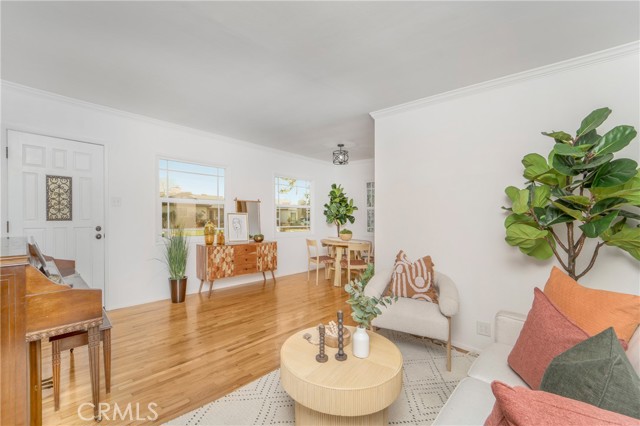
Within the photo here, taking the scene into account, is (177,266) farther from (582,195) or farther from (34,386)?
(582,195)


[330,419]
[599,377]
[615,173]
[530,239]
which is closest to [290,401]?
[330,419]

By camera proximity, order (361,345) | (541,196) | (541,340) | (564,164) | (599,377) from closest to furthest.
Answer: (599,377)
(541,340)
(361,345)
(564,164)
(541,196)

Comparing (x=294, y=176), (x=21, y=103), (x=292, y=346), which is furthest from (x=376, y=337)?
(x=294, y=176)

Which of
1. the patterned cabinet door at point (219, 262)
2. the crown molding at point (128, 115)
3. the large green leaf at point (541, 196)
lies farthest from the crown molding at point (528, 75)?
the patterned cabinet door at point (219, 262)

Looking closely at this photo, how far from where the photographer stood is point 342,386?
54.5 inches

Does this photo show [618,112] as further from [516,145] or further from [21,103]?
[21,103]

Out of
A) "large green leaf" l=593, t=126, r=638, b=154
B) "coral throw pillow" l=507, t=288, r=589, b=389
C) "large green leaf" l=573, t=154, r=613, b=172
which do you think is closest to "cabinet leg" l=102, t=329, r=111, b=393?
"coral throw pillow" l=507, t=288, r=589, b=389

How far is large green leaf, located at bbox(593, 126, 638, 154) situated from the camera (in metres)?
1.74

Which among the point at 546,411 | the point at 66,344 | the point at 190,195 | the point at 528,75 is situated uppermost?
the point at 528,75

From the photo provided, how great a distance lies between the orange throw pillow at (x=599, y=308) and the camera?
126 cm

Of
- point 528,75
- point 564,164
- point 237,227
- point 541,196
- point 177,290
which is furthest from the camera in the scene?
point 237,227

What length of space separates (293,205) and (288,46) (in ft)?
13.8

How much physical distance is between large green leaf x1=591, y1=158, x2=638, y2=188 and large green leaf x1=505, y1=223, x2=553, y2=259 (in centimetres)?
45

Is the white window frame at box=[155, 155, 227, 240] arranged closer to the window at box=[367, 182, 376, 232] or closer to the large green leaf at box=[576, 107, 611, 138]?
the window at box=[367, 182, 376, 232]
